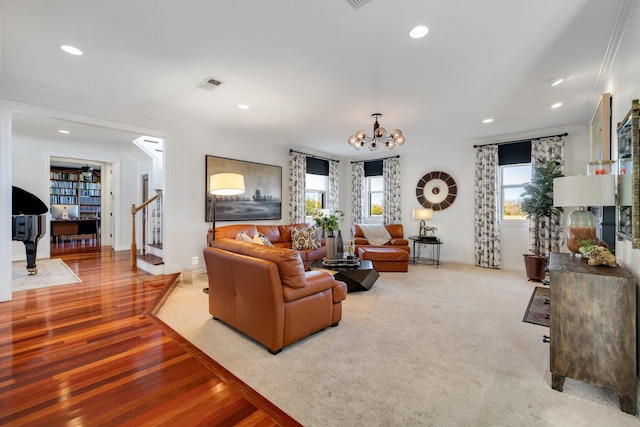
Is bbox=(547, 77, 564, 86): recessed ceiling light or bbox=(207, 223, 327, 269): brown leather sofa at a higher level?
bbox=(547, 77, 564, 86): recessed ceiling light

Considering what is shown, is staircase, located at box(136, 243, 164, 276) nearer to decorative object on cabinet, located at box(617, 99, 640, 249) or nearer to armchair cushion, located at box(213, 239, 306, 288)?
armchair cushion, located at box(213, 239, 306, 288)

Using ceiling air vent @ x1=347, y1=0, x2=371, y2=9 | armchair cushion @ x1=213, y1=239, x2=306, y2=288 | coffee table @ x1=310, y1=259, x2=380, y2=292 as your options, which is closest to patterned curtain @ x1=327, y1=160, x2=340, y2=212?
coffee table @ x1=310, y1=259, x2=380, y2=292

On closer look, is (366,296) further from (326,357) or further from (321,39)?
(321,39)

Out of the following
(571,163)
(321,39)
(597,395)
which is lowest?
(597,395)

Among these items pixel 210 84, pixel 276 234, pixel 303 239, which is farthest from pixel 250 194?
pixel 210 84

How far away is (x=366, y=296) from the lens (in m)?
4.00

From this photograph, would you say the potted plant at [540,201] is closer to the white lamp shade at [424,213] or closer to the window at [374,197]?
the white lamp shade at [424,213]

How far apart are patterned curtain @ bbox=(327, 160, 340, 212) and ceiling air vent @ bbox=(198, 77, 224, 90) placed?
455 centimetres

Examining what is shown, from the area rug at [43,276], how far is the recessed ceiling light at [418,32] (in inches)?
217

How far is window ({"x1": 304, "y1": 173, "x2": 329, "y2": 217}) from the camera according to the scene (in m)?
7.60

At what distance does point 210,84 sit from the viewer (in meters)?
3.49

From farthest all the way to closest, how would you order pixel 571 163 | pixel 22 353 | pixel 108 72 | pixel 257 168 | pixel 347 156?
pixel 347 156
pixel 257 168
pixel 571 163
pixel 108 72
pixel 22 353

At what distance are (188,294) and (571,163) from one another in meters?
6.81

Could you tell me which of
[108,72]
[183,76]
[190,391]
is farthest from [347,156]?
[190,391]
